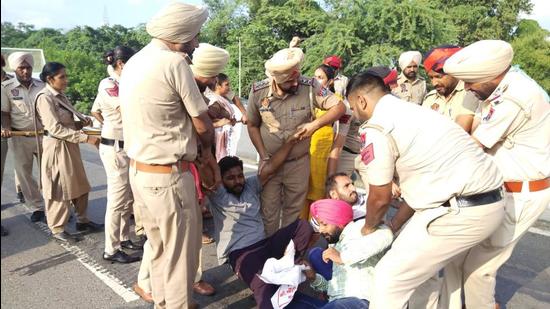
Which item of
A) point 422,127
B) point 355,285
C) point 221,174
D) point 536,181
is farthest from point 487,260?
point 221,174

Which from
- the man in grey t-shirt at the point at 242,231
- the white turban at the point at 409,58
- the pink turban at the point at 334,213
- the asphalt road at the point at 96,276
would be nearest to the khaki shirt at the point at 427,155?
the pink turban at the point at 334,213

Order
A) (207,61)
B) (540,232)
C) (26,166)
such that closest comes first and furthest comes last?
(207,61) → (540,232) → (26,166)

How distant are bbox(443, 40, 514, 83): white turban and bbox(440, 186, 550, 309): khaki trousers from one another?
716mm

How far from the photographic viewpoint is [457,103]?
10.9 ft

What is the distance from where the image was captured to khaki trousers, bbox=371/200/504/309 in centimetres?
215

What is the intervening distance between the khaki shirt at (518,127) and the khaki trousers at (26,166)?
15.5 ft

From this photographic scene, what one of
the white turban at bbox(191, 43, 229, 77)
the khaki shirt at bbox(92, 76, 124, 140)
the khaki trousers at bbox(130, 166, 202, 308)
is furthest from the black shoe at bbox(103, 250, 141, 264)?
the white turban at bbox(191, 43, 229, 77)

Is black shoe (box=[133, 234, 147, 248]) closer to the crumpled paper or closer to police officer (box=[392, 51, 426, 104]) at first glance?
the crumpled paper

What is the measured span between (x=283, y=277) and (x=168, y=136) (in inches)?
42.3

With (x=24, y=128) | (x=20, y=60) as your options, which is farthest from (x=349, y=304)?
(x=20, y=60)

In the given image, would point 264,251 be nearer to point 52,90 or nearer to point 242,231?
point 242,231

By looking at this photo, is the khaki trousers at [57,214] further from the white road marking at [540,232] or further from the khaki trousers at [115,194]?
the white road marking at [540,232]

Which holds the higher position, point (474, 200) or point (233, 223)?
point (474, 200)

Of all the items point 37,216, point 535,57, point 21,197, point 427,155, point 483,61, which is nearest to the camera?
point 427,155
